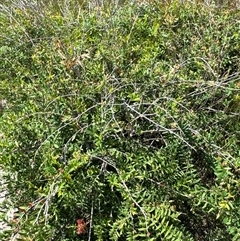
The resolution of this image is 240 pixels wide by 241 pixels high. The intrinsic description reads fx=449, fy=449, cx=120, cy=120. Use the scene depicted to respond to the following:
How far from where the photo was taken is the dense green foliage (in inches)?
73.6

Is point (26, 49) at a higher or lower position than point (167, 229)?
higher

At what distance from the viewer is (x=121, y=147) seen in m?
2.05

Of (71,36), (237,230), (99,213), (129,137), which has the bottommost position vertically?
(237,230)

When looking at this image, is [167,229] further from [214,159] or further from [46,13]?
[46,13]

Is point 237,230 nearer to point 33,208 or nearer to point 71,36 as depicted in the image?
point 33,208

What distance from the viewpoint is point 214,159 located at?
2021mm

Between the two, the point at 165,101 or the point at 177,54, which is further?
the point at 177,54

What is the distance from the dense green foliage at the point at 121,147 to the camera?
1869mm

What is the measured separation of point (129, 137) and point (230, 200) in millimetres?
533

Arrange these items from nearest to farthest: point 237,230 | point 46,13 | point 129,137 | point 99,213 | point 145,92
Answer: point 237,230, point 99,213, point 129,137, point 145,92, point 46,13

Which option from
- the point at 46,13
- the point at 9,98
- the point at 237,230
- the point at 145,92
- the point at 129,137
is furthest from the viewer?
the point at 46,13

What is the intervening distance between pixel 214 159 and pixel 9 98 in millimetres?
1240

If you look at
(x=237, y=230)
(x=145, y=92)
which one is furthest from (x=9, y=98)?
(x=237, y=230)

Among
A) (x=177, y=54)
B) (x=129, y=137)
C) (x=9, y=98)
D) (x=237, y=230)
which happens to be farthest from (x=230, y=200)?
(x=9, y=98)
